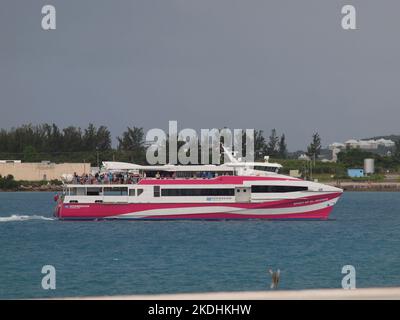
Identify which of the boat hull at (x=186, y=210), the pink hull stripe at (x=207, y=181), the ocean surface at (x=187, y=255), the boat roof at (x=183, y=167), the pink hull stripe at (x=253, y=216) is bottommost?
the ocean surface at (x=187, y=255)

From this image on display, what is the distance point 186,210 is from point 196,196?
126 centimetres

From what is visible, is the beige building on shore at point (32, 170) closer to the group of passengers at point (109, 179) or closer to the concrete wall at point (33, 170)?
the concrete wall at point (33, 170)

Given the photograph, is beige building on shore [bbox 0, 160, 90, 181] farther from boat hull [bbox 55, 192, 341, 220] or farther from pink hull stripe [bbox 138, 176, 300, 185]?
pink hull stripe [bbox 138, 176, 300, 185]

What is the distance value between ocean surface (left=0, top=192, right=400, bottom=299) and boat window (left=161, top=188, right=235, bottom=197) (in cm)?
225

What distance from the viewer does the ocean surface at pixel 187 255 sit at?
4066 centimetres

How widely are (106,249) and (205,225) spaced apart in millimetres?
15519

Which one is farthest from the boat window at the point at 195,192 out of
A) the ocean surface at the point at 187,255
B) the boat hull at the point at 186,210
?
the ocean surface at the point at 187,255

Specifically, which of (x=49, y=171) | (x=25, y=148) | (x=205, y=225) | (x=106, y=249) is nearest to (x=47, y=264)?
(x=106, y=249)

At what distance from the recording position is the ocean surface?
4066 centimetres

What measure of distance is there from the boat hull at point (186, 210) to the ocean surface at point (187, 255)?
2.57 ft

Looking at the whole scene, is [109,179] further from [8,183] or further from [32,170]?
[8,183]

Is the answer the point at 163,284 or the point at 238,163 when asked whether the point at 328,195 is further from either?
the point at 163,284

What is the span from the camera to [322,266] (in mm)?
47344

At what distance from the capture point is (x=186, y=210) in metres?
69.4
